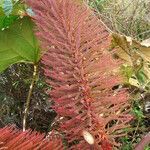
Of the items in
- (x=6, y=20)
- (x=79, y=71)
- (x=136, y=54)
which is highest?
(x=6, y=20)

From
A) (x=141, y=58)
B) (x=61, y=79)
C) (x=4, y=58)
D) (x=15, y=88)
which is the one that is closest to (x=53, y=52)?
(x=61, y=79)

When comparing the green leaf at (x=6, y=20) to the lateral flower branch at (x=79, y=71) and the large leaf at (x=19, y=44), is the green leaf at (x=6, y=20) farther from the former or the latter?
the lateral flower branch at (x=79, y=71)

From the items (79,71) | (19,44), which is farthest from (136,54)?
(79,71)

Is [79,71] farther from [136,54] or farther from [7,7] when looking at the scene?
[136,54]

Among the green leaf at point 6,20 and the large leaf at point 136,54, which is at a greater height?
the green leaf at point 6,20

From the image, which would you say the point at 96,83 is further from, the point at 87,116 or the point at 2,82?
the point at 2,82

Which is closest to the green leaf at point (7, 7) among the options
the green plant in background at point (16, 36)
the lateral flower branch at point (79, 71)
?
the green plant in background at point (16, 36)
